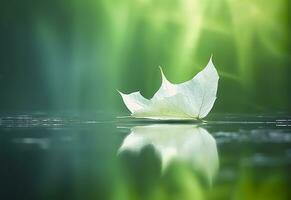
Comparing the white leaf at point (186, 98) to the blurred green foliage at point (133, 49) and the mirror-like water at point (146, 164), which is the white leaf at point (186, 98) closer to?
the mirror-like water at point (146, 164)

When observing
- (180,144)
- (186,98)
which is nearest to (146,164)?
(180,144)

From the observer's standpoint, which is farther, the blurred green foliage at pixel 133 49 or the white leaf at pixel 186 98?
the blurred green foliage at pixel 133 49

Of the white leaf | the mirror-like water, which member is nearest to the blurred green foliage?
the white leaf

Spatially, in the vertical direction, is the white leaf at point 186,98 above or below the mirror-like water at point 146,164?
above

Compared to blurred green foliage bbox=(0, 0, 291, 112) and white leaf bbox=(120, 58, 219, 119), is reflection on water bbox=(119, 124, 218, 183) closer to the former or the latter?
white leaf bbox=(120, 58, 219, 119)

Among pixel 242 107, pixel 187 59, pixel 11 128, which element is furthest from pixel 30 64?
pixel 11 128

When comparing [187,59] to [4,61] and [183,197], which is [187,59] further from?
[183,197]

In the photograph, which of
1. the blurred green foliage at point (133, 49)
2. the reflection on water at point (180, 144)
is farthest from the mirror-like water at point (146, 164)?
the blurred green foliage at point (133, 49)

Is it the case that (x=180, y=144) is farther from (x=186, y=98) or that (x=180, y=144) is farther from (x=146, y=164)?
(x=186, y=98)
